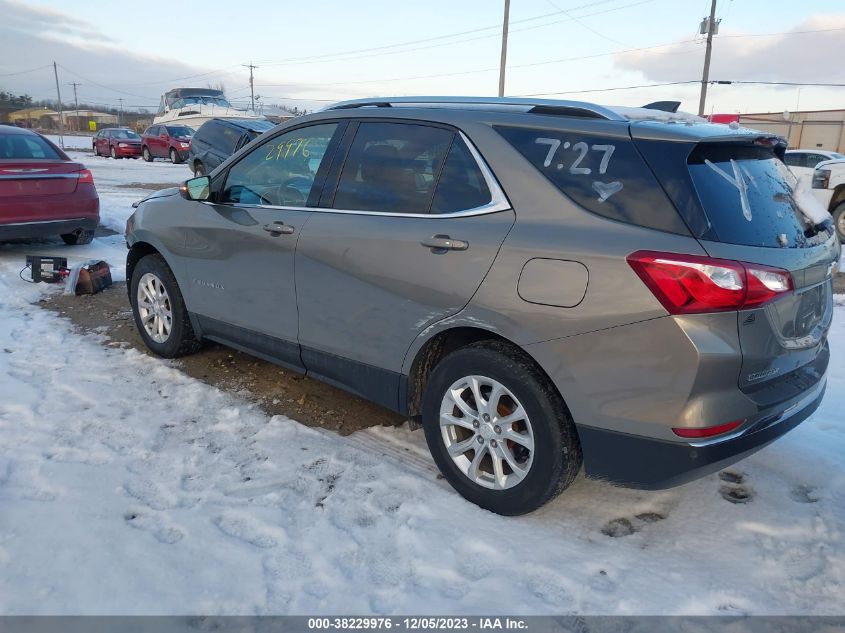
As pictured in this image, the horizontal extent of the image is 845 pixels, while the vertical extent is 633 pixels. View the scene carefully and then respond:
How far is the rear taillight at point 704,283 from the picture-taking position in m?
2.29

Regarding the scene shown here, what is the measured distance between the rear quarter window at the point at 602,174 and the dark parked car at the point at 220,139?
1138 cm

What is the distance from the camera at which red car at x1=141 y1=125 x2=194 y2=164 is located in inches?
1052

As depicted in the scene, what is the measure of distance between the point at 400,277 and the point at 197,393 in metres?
1.89

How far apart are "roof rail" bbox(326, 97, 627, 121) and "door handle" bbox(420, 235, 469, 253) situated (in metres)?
0.69

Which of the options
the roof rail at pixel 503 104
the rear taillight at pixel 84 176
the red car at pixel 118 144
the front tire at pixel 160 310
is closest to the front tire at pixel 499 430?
the roof rail at pixel 503 104

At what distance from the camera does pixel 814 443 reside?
139 inches

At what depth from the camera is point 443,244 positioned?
290 cm

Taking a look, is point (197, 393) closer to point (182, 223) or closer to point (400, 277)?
point (182, 223)

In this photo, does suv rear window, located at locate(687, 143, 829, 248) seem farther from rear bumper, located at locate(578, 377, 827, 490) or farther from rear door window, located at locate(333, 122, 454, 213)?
rear door window, located at locate(333, 122, 454, 213)

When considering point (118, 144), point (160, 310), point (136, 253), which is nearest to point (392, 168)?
point (160, 310)

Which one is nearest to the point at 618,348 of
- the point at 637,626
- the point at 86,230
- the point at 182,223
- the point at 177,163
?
the point at 637,626

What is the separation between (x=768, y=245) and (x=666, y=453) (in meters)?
0.88

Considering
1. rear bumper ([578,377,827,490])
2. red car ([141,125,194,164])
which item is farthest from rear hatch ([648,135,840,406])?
red car ([141,125,194,164])

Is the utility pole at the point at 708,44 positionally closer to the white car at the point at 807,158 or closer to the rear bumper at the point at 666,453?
the white car at the point at 807,158
